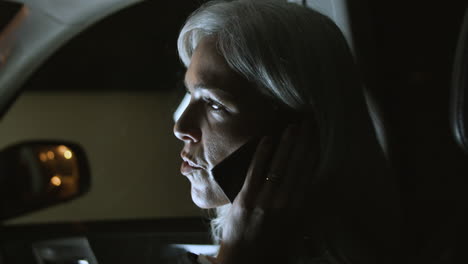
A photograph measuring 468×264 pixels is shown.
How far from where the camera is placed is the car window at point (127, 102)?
1.50 metres

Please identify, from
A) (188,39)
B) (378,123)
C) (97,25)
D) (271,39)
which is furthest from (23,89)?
(378,123)

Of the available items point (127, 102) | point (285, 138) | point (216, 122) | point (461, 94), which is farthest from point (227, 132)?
point (127, 102)

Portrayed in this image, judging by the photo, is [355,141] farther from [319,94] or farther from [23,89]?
[23,89]

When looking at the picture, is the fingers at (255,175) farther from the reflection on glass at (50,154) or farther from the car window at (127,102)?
the reflection on glass at (50,154)

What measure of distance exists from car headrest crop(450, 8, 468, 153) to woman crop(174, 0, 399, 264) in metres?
0.28

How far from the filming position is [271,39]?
1.18 meters

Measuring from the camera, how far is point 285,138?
1141 mm

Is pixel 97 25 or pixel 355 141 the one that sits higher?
pixel 97 25

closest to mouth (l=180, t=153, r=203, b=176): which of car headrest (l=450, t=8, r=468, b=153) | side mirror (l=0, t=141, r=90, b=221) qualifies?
side mirror (l=0, t=141, r=90, b=221)

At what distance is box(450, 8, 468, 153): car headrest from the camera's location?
3.34ft

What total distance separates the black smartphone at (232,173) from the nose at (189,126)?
10 cm

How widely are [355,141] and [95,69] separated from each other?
197cm

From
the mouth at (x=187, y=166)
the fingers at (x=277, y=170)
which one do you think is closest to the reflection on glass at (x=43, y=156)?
the mouth at (x=187, y=166)

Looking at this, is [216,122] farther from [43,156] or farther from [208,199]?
[43,156]
